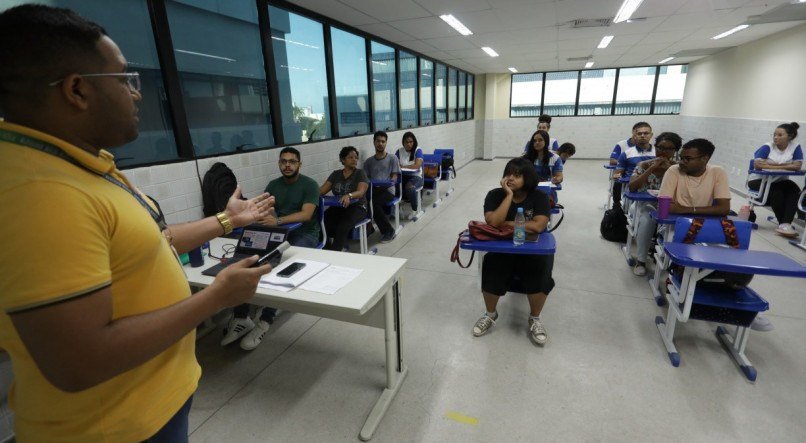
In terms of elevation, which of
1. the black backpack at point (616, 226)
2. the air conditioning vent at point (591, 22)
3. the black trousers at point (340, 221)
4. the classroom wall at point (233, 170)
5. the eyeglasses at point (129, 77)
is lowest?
the black backpack at point (616, 226)

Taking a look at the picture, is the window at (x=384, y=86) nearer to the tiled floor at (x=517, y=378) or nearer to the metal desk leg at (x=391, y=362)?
the tiled floor at (x=517, y=378)

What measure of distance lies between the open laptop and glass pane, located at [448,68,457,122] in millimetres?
8872

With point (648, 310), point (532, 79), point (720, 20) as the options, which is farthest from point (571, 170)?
point (648, 310)

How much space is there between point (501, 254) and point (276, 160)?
8.99 feet

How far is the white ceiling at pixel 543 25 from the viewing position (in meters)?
4.39

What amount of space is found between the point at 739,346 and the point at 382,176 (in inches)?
162

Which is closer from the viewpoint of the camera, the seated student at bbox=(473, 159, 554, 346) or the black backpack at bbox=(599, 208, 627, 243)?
the seated student at bbox=(473, 159, 554, 346)

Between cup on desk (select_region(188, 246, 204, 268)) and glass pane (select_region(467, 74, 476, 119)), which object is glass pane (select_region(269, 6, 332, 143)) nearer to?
cup on desk (select_region(188, 246, 204, 268))

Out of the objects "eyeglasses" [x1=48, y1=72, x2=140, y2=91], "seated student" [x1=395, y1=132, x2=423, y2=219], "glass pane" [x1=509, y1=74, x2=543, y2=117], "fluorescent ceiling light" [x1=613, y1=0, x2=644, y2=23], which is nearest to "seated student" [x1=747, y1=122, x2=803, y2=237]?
"fluorescent ceiling light" [x1=613, y1=0, x2=644, y2=23]

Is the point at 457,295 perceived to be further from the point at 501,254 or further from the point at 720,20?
the point at 720,20

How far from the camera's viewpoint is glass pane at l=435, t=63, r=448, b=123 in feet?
29.8

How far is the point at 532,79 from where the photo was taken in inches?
477

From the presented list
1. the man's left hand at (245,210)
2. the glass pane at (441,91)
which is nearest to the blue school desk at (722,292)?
the man's left hand at (245,210)

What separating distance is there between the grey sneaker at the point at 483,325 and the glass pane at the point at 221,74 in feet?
9.44
